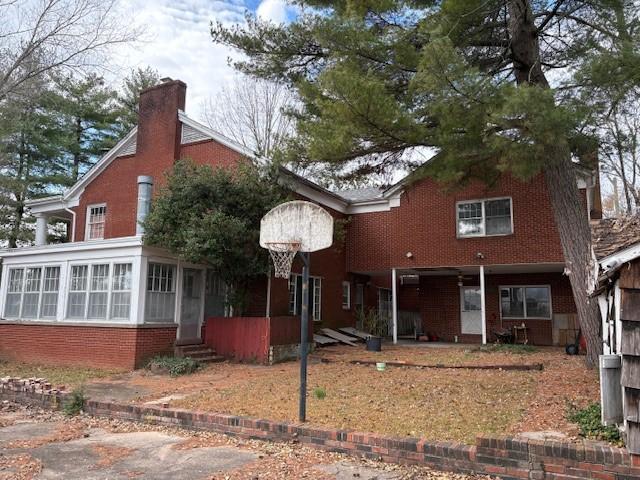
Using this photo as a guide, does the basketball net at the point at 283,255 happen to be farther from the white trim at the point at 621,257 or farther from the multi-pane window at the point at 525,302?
the multi-pane window at the point at 525,302

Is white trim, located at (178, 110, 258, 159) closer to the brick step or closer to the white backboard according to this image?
the brick step

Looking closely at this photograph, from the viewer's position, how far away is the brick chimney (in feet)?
55.7

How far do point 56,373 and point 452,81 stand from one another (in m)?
10.8

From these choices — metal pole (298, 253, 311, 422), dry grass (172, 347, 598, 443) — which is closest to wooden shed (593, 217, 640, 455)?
dry grass (172, 347, 598, 443)

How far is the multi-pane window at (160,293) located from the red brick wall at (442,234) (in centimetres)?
770

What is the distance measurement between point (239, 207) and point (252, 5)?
4948 mm

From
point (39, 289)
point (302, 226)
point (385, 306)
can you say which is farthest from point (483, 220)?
point (39, 289)

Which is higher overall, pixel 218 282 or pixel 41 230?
A: pixel 41 230

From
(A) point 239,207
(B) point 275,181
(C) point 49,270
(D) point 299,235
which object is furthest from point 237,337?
(D) point 299,235

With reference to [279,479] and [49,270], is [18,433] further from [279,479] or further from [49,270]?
[49,270]

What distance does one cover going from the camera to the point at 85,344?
12.7m

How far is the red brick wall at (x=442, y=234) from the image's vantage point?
15.8m

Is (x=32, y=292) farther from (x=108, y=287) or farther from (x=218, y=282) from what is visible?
(x=218, y=282)

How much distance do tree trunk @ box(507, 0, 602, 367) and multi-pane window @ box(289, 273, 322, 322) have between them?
27.2 ft
